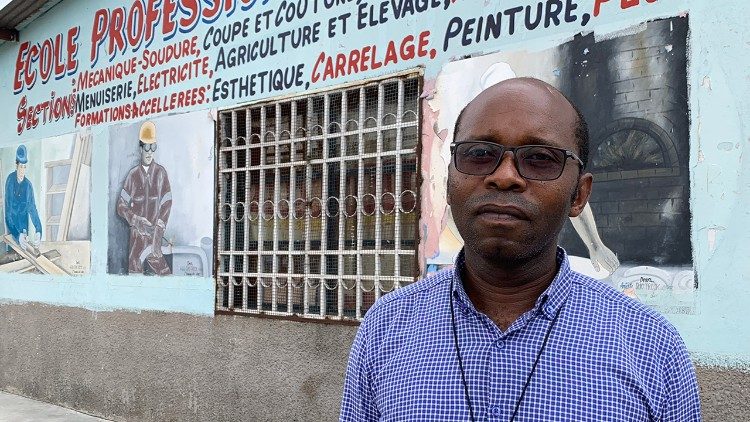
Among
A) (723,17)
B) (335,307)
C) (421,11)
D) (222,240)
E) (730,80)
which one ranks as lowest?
(335,307)

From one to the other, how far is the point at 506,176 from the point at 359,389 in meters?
0.48

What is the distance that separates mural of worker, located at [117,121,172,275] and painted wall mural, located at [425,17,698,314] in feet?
11.2

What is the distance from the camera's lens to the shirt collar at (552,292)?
4.68 feet

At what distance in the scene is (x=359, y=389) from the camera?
1541mm

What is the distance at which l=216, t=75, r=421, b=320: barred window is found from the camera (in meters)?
4.61

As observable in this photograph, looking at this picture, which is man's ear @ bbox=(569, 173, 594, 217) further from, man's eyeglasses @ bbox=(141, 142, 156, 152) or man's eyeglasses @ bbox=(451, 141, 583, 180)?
man's eyeglasses @ bbox=(141, 142, 156, 152)

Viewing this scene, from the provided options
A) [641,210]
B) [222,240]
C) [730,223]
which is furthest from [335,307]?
[730,223]

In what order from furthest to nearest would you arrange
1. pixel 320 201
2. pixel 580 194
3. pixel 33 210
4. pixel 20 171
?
pixel 20 171 < pixel 33 210 < pixel 320 201 < pixel 580 194

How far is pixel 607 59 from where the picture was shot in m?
3.59

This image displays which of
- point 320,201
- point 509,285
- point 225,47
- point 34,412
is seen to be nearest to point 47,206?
point 34,412

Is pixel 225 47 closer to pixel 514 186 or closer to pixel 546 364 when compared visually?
pixel 514 186

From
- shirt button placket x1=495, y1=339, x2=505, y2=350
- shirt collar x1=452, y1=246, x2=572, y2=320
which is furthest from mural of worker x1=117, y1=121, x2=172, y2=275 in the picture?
shirt button placket x1=495, y1=339, x2=505, y2=350

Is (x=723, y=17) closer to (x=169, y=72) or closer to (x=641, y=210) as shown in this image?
(x=641, y=210)

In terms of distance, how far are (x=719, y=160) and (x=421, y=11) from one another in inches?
73.8
